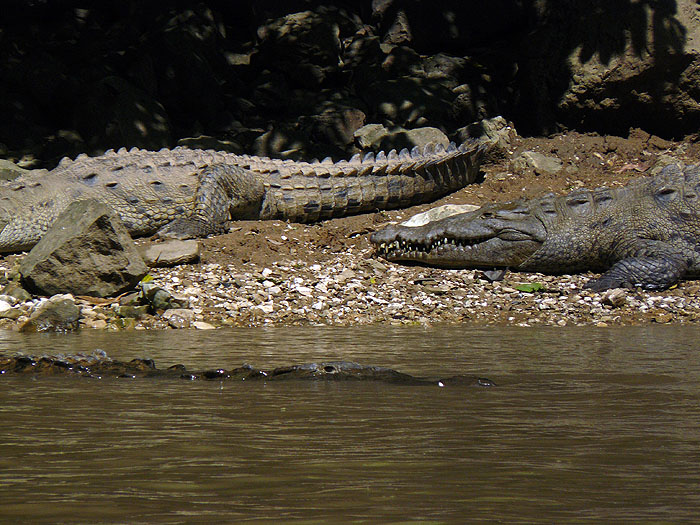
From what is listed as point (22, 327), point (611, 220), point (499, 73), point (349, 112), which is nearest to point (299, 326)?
point (22, 327)

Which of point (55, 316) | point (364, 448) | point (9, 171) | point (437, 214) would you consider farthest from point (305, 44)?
point (364, 448)

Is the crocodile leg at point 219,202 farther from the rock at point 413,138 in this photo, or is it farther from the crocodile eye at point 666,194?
the crocodile eye at point 666,194

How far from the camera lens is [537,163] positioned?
36.2ft

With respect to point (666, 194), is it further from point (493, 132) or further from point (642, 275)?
point (493, 132)

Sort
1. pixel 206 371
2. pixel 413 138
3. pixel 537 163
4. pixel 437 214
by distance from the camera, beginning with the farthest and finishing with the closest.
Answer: pixel 413 138 → pixel 537 163 → pixel 437 214 → pixel 206 371

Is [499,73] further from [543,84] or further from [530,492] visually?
[530,492]

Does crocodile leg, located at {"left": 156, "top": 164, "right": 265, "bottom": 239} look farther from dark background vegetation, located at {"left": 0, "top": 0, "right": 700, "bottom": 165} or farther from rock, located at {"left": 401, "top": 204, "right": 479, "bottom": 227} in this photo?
dark background vegetation, located at {"left": 0, "top": 0, "right": 700, "bottom": 165}

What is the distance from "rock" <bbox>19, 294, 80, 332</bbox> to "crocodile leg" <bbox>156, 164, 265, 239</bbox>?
2.68m

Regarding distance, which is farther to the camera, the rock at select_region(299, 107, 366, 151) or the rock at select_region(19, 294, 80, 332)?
the rock at select_region(299, 107, 366, 151)

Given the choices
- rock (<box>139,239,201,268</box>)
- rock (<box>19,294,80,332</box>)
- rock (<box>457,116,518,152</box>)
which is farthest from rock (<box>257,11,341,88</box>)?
rock (<box>19,294,80,332</box>)

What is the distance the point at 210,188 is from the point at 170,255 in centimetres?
195

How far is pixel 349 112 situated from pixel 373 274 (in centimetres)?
608

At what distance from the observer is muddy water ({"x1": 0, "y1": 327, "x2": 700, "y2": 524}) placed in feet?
5.28

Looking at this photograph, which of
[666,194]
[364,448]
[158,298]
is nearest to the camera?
[364,448]
